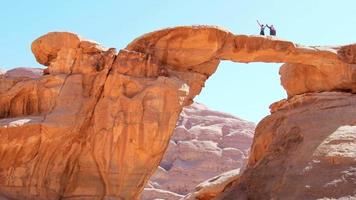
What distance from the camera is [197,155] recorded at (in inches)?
1940

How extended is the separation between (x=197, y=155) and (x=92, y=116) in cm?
3142

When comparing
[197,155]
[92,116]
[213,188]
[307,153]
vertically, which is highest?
[92,116]

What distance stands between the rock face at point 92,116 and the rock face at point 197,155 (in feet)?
76.0

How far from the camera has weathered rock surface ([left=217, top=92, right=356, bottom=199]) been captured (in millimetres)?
16578

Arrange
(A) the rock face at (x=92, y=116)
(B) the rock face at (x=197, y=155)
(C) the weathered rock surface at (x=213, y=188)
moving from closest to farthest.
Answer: (A) the rock face at (x=92, y=116) < (C) the weathered rock surface at (x=213, y=188) < (B) the rock face at (x=197, y=155)

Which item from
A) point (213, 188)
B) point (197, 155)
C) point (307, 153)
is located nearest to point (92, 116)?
point (307, 153)

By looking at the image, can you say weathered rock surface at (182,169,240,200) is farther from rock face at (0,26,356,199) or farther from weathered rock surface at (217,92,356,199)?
rock face at (0,26,356,199)

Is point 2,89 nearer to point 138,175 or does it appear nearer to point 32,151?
point 32,151

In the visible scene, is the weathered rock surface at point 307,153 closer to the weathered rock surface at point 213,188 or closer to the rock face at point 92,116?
the rock face at point 92,116

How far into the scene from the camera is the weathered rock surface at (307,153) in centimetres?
1658

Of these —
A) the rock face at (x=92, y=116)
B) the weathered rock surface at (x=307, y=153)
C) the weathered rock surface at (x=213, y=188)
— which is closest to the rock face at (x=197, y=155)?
the weathered rock surface at (x=213, y=188)

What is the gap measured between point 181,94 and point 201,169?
2939 centimetres

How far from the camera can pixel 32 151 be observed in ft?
58.0

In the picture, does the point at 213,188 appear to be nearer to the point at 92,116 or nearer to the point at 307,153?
the point at 307,153
